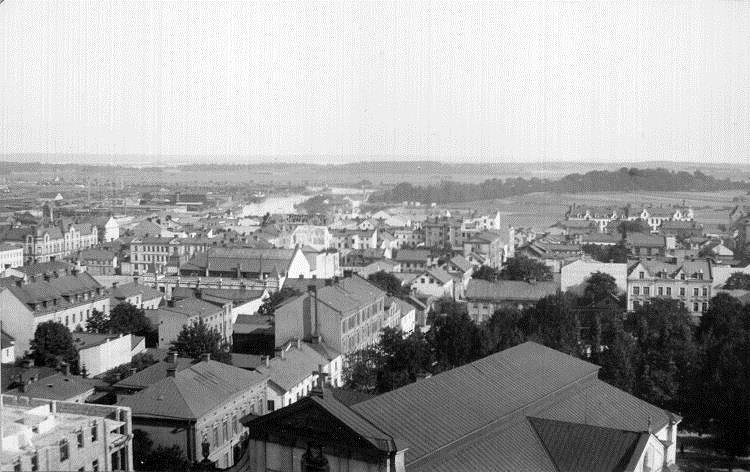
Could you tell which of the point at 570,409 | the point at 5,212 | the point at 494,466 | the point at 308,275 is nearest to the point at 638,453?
the point at 494,466

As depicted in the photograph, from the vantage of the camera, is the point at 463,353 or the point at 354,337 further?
the point at 354,337

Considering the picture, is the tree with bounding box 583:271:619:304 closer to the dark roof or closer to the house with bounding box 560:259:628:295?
the house with bounding box 560:259:628:295

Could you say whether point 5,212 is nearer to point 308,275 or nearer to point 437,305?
point 308,275

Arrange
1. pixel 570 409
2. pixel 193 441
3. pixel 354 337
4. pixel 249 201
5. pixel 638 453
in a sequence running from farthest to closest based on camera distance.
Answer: pixel 249 201 < pixel 354 337 < pixel 193 441 < pixel 570 409 < pixel 638 453

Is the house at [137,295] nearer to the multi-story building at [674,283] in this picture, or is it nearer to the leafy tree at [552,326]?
the leafy tree at [552,326]

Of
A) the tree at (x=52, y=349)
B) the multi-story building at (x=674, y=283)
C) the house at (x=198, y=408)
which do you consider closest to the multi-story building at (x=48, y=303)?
the tree at (x=52, y=349)

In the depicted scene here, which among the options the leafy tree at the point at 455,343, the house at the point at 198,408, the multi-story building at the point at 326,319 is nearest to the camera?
the house at the point at 198,408
